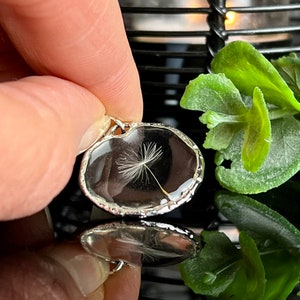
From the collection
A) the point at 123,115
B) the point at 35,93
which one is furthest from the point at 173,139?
the point at 35,93

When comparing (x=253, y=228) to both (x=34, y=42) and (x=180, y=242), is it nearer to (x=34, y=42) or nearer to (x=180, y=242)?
(x=180, y=242)

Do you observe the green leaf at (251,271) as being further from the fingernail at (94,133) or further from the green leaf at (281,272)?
the fingernail at (94,133)

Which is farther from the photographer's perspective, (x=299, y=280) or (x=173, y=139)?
(x=173, y=139)

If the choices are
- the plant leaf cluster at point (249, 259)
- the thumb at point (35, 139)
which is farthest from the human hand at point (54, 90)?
the plant leaf cluster at point (249, 259)

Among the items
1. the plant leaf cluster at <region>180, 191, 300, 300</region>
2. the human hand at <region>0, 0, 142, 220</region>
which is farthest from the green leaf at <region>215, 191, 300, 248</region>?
the human hand at <region>0, 0, 142, 220</region>

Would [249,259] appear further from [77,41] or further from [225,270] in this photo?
[77,41]

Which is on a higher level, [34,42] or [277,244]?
[34,42]

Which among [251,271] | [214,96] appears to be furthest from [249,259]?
[214,96]
